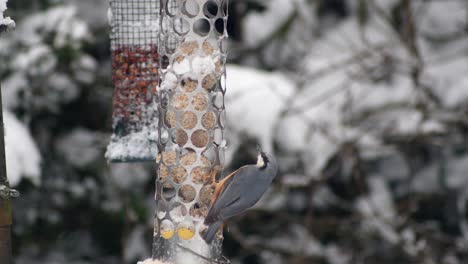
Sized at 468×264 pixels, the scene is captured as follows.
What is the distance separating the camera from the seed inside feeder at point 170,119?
2.06 m

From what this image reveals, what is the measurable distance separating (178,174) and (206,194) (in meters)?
0.09

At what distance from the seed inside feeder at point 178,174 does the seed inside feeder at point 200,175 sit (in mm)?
23

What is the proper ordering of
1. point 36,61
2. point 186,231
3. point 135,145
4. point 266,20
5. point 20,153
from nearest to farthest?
1. point 186,231
2. point 135,145
3. point 20,153
4. point 36,61
5. point 266,20

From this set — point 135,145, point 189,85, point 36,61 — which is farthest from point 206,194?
point 36,61

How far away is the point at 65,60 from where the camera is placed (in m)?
4.36

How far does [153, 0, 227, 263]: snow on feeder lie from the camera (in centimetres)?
203

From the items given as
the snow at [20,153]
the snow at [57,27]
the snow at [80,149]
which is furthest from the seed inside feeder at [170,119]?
the snow at [80,149]

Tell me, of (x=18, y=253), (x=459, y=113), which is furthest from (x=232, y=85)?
(x=18, y=253)

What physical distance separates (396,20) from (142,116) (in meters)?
2.66

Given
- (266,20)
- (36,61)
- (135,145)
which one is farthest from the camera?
(266,20)

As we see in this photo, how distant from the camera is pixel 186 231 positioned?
6.55 feet

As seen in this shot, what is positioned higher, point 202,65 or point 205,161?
point 202,65

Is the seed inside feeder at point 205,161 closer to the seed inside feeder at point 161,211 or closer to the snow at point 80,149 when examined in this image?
the seed inside feeder at point 161,211

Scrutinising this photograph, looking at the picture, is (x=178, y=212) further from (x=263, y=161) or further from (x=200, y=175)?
(x=263, y=161)
